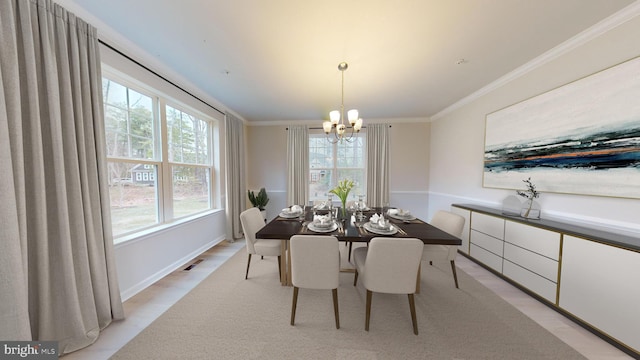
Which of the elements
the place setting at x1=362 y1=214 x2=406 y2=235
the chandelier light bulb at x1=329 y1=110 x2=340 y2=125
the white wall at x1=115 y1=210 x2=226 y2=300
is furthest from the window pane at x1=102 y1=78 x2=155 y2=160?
the place setting at x1=362 y1=214 x2=406 y2=235

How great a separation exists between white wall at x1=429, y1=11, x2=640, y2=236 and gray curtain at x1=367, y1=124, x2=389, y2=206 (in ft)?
3.29

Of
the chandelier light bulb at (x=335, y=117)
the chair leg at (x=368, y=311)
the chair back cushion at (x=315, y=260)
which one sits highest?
the chandelier light bulb at (x=335, y=117)

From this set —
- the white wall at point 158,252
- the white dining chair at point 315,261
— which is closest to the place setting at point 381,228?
the white dining chair at point 315,261

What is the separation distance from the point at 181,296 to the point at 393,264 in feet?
7.09

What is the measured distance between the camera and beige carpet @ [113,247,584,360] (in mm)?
1392

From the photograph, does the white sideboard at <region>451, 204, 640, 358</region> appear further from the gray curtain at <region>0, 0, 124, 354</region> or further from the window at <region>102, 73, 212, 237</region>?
the window at <region>102, 73, 212, 237</region>

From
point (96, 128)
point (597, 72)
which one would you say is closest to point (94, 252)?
point (96, 128)

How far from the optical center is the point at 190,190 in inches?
120

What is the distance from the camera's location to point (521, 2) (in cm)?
143

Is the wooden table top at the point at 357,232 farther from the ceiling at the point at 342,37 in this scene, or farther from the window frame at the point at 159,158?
the ceiling at the point at 342,37

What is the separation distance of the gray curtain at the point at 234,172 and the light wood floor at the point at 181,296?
1.06 meters

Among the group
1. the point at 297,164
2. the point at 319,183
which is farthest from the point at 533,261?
the point at 297,164

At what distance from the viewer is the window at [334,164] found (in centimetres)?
453

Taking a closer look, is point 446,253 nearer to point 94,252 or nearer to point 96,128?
point 94,252
